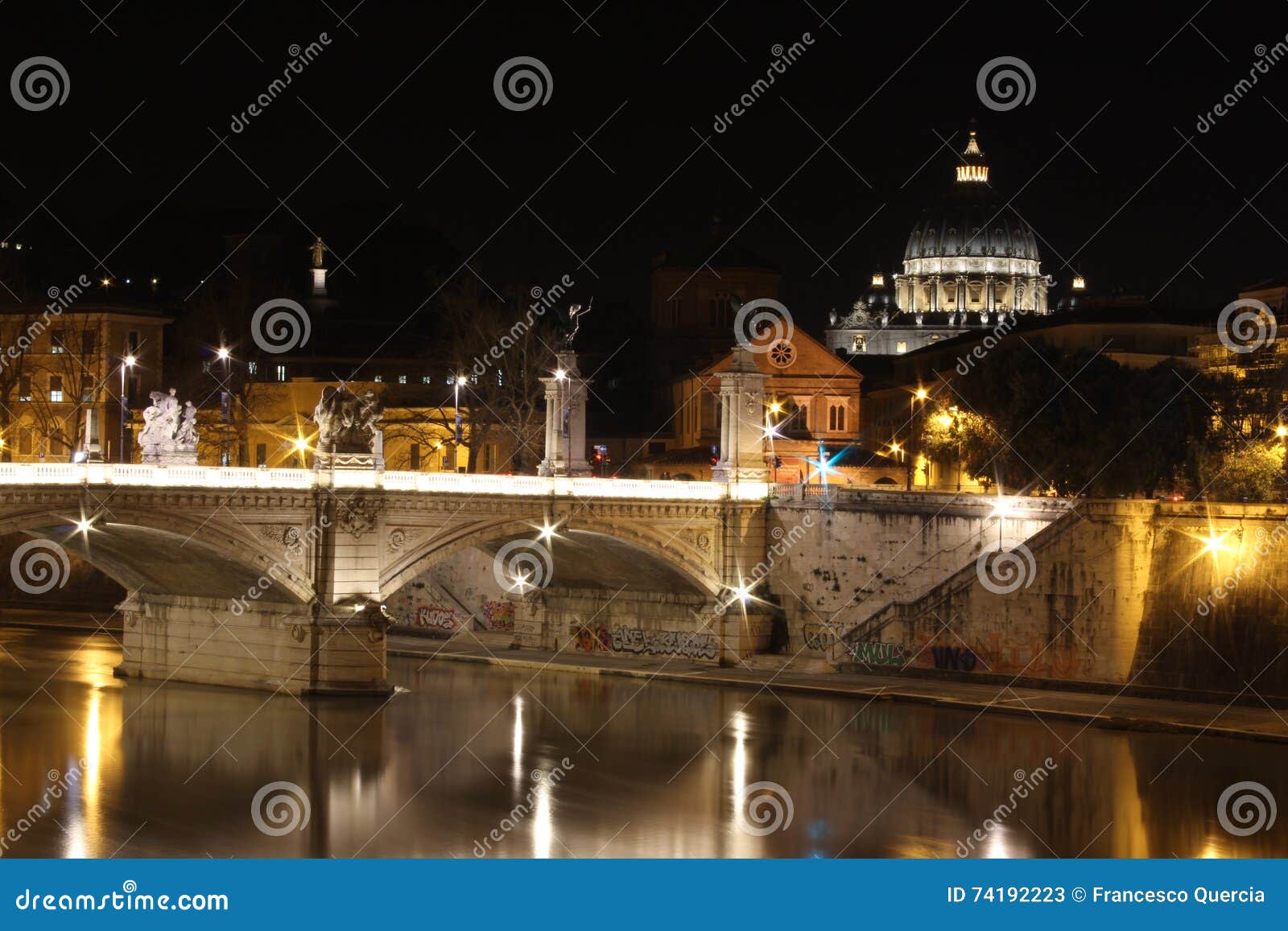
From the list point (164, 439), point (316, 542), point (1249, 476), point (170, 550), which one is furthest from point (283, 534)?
point (1249, 476)

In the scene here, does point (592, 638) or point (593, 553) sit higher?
point (593, 553)

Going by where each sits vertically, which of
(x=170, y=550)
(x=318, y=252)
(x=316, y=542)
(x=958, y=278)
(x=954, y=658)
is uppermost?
(x=958, y=278)

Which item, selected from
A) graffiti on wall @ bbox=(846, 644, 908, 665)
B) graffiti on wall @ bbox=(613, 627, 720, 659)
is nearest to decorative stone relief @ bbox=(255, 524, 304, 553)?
graffiti on wall @ bbox=(613, 627, 720, 659)

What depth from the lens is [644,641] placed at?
2400 inches

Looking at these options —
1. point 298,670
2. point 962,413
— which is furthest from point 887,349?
point 298,670

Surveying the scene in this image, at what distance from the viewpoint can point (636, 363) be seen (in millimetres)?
104688

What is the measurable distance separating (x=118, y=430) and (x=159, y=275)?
2096 cm

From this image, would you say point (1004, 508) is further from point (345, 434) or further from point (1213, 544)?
point (345, 434)

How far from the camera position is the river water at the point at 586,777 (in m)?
38.2

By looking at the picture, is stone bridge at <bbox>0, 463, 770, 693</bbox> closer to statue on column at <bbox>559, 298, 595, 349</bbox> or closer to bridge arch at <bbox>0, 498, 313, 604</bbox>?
bridge arch at <bbox>0, 498, 313, 604</bbox>

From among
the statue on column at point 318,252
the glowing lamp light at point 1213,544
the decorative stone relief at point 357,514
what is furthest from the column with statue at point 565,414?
the statue on column at point 318,252

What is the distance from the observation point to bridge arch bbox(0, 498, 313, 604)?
47594mm

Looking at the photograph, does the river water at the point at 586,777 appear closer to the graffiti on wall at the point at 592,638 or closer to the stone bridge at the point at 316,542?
the stone bridge at the point at 316,542

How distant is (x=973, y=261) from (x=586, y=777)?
113 meters
